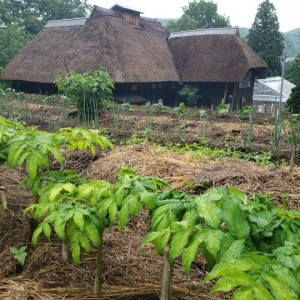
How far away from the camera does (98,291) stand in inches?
68.5

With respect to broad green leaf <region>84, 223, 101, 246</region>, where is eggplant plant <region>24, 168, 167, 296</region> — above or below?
above

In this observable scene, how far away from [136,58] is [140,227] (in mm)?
15743

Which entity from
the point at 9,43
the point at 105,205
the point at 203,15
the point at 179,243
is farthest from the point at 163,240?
the point at 203,15

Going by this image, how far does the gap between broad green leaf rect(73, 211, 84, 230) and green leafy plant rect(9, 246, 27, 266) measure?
848 millimetres

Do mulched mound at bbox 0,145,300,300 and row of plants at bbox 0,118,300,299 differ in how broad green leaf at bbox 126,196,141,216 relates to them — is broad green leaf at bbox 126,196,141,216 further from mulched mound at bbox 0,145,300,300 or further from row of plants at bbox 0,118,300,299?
mulched mound at bbox 0,145,300,300

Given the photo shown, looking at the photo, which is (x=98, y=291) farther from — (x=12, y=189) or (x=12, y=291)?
(x=12, y=189)

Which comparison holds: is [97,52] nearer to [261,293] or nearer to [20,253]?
[20,253]

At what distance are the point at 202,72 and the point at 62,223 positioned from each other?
60.2ft

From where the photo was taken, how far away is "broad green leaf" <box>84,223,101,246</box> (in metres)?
1.46

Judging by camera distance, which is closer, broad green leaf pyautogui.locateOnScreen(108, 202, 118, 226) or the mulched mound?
broad green leaf pyautogui.locateOnScreen(108, 202, 118, 226)

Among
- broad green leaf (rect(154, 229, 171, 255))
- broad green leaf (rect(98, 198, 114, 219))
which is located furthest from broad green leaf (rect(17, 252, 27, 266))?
broad green leaf (rect(154, 229, 171, 255))

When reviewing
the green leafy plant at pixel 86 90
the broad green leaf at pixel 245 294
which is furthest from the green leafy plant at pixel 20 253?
the green leafy plant at pixel 86 90

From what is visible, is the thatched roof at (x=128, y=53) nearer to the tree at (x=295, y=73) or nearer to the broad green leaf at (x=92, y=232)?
the tree at (x=295, y=73)

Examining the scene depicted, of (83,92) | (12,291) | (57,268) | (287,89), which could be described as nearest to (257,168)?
(57,268)
